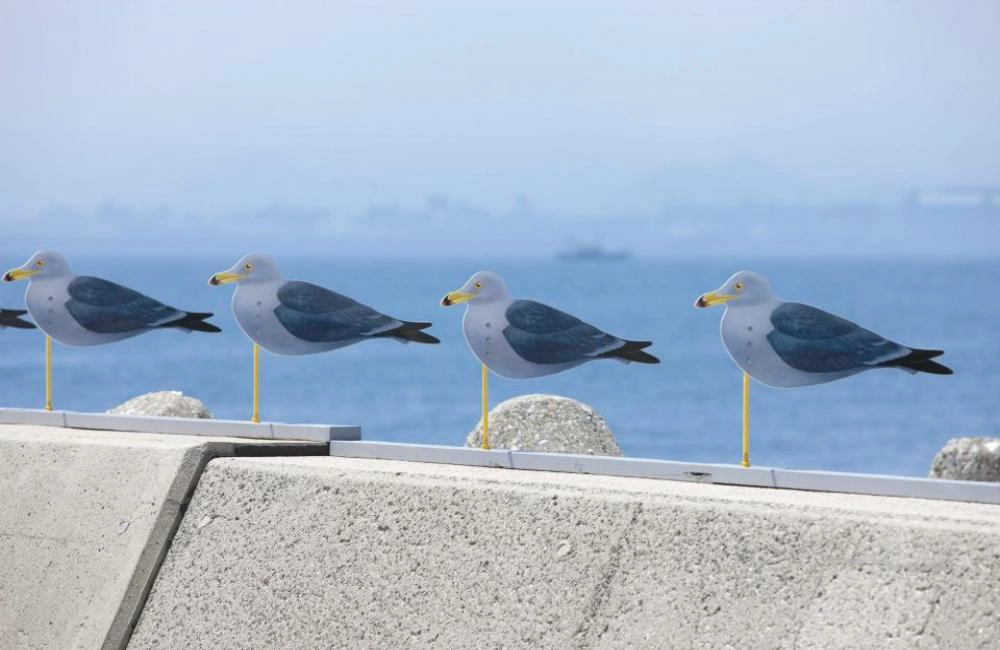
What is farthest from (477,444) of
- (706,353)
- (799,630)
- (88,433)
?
(706,353)

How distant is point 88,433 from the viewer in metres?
6.64

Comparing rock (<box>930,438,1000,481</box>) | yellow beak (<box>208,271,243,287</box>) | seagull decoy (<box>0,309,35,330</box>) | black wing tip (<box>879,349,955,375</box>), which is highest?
black wing tip (<box>879,349,955,375</box>)

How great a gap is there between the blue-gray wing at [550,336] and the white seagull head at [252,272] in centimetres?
113

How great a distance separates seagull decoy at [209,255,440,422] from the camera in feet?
20.3

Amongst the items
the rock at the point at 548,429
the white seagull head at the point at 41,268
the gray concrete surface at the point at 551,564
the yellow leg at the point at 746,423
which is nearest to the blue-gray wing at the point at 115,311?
the white seagull head at the point at 41,268

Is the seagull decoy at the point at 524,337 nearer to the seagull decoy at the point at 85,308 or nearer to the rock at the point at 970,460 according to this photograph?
the seagull decoy at the point at 85,308

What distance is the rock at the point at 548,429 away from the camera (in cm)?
688

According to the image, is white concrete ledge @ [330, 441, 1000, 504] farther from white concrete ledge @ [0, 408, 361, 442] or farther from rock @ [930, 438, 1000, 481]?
rock @ [930, 438, 1000, 481]

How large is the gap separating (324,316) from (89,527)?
3.94 feet

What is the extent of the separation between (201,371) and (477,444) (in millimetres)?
40166

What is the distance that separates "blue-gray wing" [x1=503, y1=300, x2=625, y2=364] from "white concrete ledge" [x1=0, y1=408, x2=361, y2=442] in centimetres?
86

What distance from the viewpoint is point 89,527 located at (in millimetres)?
5859

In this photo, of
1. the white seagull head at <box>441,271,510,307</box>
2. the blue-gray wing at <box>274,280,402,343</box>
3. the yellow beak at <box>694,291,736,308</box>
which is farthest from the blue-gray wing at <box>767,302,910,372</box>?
the blue-gray wing at <box>274,280,402,343</box>

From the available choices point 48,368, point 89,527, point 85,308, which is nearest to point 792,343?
point 89,527
